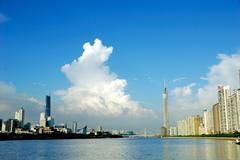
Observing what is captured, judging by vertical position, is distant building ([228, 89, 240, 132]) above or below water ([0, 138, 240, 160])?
above

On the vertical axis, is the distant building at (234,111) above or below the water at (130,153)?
above

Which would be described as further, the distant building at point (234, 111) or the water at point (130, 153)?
the distant building at point (234, 111)

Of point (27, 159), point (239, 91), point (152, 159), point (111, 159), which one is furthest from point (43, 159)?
point (239, 91)

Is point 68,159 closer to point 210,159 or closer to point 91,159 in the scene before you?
point 91,159

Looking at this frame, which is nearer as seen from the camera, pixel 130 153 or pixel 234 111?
pixel 130 153

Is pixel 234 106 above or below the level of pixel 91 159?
above

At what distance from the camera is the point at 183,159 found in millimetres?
48875

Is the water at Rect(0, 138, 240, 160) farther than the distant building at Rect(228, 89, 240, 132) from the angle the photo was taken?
No

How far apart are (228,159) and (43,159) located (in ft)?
104

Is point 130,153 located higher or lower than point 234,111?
lower

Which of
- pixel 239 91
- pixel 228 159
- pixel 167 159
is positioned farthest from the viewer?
pixel 239 91

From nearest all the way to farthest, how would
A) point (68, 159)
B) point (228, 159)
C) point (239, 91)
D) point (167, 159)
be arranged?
1. point (228, 159)
2. point (167, 159)
3. point (68, 159)
4. point (239, 91)

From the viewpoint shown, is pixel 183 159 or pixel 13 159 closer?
pixel 183 159

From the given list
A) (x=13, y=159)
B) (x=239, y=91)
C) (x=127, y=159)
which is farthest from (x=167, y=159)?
(x=239, y=91)
